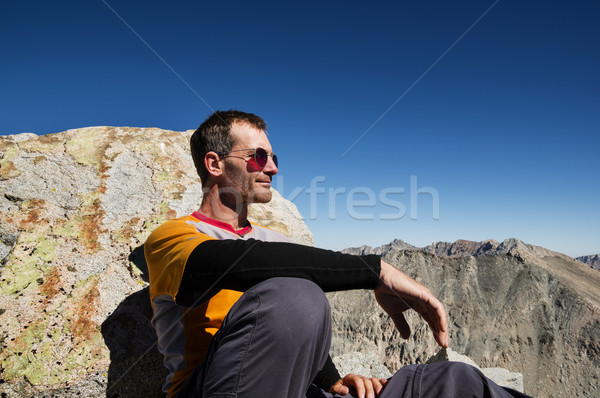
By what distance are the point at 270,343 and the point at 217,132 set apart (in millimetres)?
2278

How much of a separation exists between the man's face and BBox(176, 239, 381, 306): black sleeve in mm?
1418

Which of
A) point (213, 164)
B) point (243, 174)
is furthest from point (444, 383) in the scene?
point (213, 164)

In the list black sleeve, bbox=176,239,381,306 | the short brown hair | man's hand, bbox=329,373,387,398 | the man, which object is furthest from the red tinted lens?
man's hand, bbox=329,373,387,398

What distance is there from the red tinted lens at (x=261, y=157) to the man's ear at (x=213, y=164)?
0.34 meters

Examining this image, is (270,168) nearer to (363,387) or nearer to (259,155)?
(259,155)

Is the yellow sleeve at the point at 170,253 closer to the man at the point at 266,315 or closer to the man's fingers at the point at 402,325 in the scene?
the man at the point at 266,315

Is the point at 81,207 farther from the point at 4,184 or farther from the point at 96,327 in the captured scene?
the point at 96,327

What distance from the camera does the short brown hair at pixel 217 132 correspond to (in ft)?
9.96

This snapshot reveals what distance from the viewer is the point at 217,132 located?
308 centimetres

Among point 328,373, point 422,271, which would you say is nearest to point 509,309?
point 422,271

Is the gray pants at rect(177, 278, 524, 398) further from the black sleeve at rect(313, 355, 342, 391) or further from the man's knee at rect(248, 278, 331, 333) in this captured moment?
the black sleeve at rect(313, 355, 342, 391)

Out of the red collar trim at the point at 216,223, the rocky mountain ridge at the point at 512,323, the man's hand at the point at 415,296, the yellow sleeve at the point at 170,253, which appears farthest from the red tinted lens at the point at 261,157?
the rocky mountain ridge at the point at 512,323

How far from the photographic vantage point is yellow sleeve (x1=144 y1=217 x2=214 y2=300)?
1641 mm

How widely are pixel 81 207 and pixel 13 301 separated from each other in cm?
126
